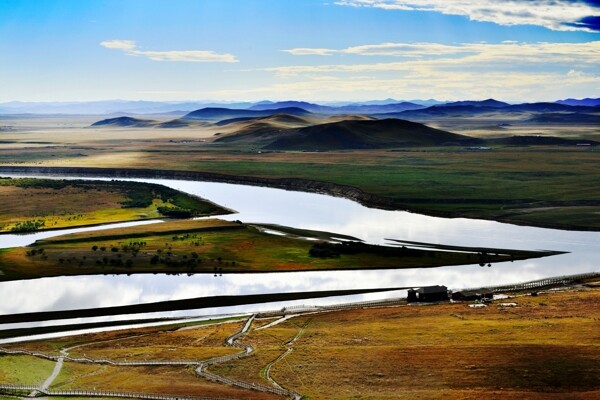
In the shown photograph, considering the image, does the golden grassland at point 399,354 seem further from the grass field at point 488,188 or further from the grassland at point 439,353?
the grass field at point 488,188

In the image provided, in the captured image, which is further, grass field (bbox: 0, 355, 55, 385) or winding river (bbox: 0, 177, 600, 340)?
winding river (bbox: 0, 177, 600, 340)

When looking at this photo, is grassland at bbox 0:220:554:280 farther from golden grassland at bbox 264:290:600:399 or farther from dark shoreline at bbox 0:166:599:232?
dark shoreline at bbox 0:166:599:232

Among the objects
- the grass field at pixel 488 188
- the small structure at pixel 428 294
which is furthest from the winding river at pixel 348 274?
the grass field at pixel 488 188

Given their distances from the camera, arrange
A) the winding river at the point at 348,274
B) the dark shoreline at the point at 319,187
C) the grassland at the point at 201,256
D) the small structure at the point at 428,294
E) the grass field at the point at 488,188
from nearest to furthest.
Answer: the small structure at the point at 428,294
the winding river at the point at 348,274
the grassland at the point at 201,256
the grass field at the point at 488,188
the dark shoreline at the point at 319,187

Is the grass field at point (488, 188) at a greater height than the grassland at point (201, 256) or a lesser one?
greater

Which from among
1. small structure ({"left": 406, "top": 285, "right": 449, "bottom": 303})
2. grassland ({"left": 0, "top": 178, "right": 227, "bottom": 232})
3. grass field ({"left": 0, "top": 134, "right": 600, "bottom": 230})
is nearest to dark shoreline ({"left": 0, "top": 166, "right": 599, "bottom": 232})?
grass field ({"left": 0, "top": 134, "right": 600, "bottom": 230})

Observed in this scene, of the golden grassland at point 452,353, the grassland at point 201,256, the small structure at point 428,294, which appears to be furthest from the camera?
the grassland at point 201,256

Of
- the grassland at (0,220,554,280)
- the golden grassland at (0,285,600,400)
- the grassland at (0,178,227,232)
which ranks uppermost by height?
the grassland at (0,178,227,232)

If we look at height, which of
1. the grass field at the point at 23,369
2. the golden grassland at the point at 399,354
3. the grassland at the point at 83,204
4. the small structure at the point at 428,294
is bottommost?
the grass field at the point at 23,369
